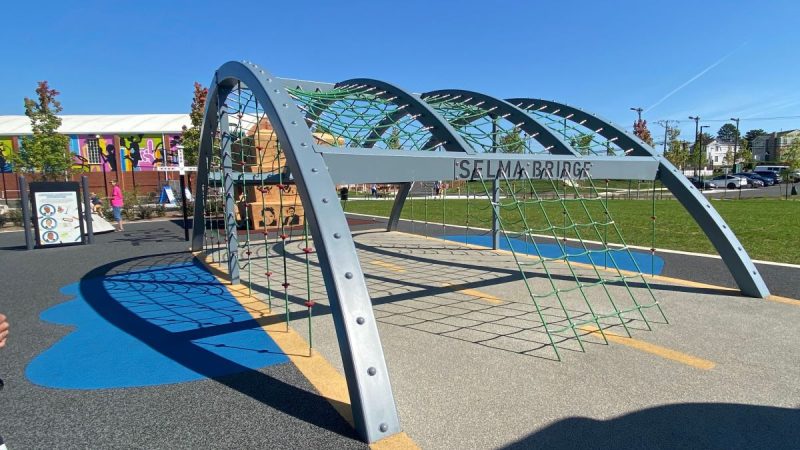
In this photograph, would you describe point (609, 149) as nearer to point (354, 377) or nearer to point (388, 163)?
point (388, 163)

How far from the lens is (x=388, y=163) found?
4.26 metres

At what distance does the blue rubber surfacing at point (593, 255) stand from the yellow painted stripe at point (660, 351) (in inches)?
66.6

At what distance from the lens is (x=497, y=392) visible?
3.54m

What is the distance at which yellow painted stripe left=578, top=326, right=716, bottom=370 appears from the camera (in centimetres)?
399

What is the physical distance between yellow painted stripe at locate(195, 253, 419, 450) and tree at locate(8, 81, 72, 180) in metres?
32.3

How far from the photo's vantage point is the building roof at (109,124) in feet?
132

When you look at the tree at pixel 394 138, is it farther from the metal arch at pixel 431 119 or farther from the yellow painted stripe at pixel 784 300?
the yellow painted stripe at pixel 784 300

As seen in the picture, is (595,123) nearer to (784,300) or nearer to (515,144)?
(515,144)

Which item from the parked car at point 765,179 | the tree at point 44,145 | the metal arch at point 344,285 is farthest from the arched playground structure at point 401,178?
the parked car at point 765,179

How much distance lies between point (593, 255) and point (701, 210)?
Result: 3658 mm

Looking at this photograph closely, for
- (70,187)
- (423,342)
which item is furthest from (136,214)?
(423,342)

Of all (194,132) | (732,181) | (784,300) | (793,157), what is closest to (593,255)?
(784,300)

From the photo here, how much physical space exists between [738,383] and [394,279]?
16.9ft

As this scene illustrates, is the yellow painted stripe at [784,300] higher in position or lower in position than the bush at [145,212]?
lower
